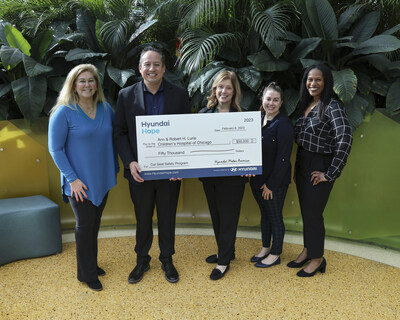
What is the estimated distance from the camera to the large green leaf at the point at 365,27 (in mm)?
3678

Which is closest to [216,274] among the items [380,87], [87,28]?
[380,87]

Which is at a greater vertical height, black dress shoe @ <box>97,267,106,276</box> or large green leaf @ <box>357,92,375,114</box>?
large green leaf @ <box>357,92,375,114</box>

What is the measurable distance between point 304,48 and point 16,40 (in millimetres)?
2819

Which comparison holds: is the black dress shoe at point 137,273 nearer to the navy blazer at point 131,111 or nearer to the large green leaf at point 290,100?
the navy blazer at point 131,111

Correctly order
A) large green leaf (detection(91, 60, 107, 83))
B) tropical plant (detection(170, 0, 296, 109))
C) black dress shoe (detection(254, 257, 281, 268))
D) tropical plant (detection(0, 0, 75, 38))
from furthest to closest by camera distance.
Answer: tropical plant (detection(0, 0, 75, 38))
large green leaf (detection(91, 60, 107, 83))
tropical plant (detection(170, 0, 296, 109))
black dress shoe (detection(254, 257, 281, 268))

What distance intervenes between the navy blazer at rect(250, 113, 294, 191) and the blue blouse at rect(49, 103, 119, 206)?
1.18 m

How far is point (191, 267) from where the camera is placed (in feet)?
10.1

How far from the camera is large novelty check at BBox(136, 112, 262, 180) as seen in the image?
2.57m

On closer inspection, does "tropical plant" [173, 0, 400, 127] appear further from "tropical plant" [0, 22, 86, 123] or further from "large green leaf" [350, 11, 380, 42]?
"tropical plant" [0, 22, 86, 123]

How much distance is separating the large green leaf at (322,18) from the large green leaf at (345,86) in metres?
0.63

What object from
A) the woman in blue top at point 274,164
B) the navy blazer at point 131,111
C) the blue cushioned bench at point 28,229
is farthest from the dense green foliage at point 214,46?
the navy blazer at point 131,111

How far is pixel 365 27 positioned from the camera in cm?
371

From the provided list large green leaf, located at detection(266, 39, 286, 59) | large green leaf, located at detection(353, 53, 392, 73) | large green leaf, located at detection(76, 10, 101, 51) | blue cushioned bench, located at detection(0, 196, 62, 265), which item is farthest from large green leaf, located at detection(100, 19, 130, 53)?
large green leaf, located at detection(353, 53, 392, 73)

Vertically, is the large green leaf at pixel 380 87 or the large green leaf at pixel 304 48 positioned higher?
the large green leaf at pixel 304 48
